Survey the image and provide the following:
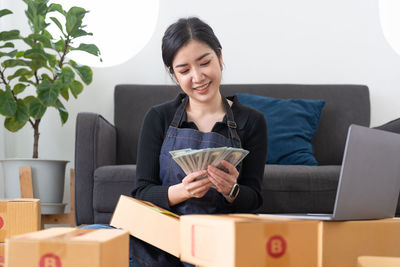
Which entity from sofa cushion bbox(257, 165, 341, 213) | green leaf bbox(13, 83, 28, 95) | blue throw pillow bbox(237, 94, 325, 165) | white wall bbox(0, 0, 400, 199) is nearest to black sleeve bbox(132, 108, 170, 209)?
sofa cushion bbox(257, 165, 341, 213)

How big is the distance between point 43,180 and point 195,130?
155 centimetres

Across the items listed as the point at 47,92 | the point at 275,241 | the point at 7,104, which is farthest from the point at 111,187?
the point at 275,241

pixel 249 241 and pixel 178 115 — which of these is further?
pixel 178 115

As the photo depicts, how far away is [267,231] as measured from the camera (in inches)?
40.9

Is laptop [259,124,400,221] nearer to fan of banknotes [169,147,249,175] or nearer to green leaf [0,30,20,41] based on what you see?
fan of banknotes [169,147,249,175]

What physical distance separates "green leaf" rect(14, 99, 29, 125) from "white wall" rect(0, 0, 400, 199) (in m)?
0.51

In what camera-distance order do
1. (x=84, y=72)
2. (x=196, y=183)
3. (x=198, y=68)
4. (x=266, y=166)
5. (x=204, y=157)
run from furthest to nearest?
(x=84, y=72)
(x=266, y=166)
(x=198, y=68)
(x=196, y=183)
(x=204, y=157)

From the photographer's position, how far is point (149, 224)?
4.27 feet

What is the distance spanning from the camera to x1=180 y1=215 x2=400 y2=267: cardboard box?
1006 millimetres

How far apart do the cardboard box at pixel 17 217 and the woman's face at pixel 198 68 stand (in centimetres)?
63

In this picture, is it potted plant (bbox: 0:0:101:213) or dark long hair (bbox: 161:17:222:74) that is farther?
potted plant (bbox: 0:0:101:213)

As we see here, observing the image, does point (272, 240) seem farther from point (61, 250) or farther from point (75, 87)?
point (75, 87)

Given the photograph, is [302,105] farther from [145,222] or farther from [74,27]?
[145,222]

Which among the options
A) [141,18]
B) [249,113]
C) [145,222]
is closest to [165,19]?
[141,18]
